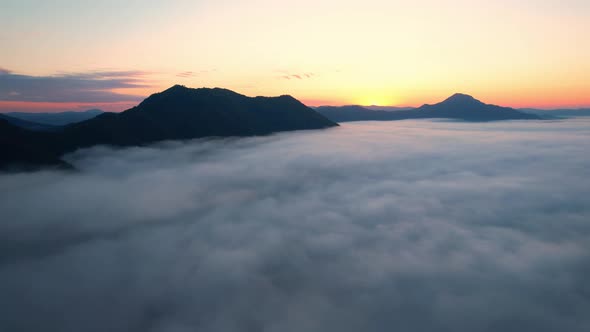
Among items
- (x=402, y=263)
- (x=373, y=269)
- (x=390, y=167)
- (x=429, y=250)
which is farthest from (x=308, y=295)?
(x=390, y=167)

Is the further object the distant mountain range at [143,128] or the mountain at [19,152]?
the distant mountain range at [143,128]

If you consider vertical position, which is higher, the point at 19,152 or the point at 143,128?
the point at 143,128

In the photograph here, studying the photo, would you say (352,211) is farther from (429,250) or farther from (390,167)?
(390,167)

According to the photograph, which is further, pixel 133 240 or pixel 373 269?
pixel 133 240

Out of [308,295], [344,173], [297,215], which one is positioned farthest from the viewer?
[344,173]

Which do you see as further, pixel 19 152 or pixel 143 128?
pixel 143 128

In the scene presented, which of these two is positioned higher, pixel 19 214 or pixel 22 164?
pixel 22 164

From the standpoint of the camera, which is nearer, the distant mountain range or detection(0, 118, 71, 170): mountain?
detection(0, 118, 71, 170): mountain

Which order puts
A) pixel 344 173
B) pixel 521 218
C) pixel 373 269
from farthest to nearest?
pixel 344 173
pixel 521 218
pixel 373 269
